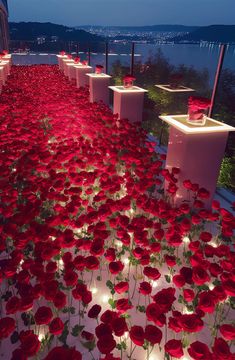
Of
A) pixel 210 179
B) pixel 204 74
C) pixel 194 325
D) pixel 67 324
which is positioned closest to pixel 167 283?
pixel 67 324

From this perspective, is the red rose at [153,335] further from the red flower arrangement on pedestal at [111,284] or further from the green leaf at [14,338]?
the green leaf at [14,338]

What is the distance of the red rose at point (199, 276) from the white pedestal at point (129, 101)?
23.3 feet

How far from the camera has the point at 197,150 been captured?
4.61 meters

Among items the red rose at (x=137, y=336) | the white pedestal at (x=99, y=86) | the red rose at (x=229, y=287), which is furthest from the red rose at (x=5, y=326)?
the white pedestal at (x=99, y=86)

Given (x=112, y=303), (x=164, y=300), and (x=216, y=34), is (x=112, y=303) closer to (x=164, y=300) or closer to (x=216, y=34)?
(x=164, y=300)

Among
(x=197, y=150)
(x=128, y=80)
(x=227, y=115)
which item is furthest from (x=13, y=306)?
(x=227, y=115)

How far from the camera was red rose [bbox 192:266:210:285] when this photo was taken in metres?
2.44

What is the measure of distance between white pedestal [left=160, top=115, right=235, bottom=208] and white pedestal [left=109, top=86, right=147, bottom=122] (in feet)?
13.5

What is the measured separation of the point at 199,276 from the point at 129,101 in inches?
287

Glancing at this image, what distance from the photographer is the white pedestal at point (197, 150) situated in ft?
14.8

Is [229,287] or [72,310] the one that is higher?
[229,287]

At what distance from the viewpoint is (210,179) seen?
16.1 ft

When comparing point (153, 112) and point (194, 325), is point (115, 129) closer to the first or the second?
point (194, 325)

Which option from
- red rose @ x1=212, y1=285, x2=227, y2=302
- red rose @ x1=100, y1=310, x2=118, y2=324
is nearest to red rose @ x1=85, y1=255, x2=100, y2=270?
red rose @ x1=100, y1=310, x2=118, y2=324
